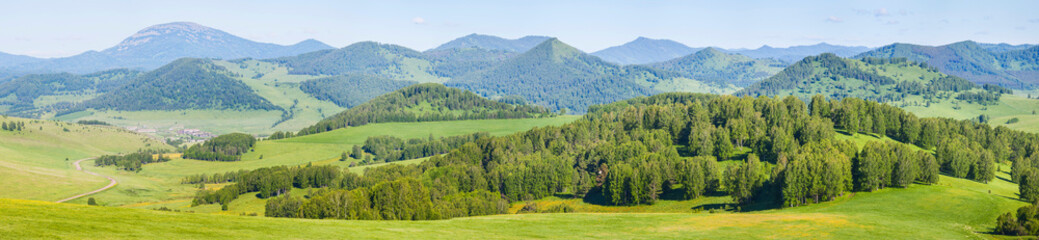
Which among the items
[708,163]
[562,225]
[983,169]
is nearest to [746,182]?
[708,163]

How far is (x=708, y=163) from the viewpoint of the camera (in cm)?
11469

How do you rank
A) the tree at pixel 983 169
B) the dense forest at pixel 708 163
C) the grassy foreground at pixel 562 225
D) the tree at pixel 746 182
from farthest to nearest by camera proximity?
the tree at pixel 983 169, the tree at pixel 746 182, the dense forest at pixel 708 163, the grassy foreground at pixel 562 225

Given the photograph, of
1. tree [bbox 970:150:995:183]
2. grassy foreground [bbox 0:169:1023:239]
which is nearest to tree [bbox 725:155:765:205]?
grassy foreground [bbox 0:169:1023:239]

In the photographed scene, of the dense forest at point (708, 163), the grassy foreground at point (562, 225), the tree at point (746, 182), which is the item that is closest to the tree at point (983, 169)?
the dense forest at point (708, 163)

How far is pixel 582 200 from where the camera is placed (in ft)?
421

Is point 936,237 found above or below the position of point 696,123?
below

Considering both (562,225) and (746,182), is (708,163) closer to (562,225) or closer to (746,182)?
(746,182)

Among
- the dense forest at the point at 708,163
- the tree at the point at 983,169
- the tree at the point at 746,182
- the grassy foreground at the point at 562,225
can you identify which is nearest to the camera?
the grassy foreground at the point at 562,225

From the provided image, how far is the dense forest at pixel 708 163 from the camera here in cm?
9162

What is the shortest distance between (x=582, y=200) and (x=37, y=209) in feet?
334

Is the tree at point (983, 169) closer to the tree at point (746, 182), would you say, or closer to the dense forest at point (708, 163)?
the dense forest at point (708, 163)

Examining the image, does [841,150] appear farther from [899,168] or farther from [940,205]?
[940,205]

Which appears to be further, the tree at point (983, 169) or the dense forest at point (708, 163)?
the tree at point (983, 169)

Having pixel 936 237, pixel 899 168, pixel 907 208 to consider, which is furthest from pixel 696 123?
pixel 936 237
